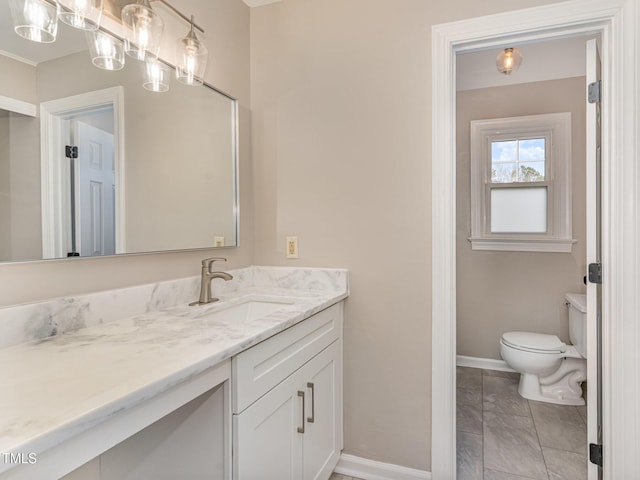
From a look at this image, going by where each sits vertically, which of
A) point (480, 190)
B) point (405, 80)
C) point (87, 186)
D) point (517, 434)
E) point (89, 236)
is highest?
point (405, 80)

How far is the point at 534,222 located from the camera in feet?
9.74

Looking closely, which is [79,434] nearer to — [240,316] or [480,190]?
[240,316]

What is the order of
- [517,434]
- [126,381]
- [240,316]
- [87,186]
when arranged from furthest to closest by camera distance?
1. [517,434]
2. [240,316]
3. [87,186]
4. [126,381]

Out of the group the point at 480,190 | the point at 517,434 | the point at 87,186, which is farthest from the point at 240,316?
the point at 480,190

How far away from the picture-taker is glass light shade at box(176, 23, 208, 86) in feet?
5.01

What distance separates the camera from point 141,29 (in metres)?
1.30

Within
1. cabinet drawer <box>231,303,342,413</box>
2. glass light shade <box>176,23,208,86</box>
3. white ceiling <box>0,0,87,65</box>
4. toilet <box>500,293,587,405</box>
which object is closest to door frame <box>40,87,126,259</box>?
white ceiling <box>0,0,87,65</box>

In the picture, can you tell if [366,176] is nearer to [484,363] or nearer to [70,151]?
[70,151]

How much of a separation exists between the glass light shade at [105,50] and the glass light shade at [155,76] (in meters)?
0.12

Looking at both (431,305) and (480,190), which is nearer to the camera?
(431,305)

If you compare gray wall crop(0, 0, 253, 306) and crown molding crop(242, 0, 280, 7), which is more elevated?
crown molding crop(242, 0, 280, 7)

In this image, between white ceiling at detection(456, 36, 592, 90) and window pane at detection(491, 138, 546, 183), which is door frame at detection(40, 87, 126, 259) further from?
window pane at detection(491, 138, 546, 183)

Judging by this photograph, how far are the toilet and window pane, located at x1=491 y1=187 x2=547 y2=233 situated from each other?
0.64m

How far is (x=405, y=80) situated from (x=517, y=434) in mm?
2117
